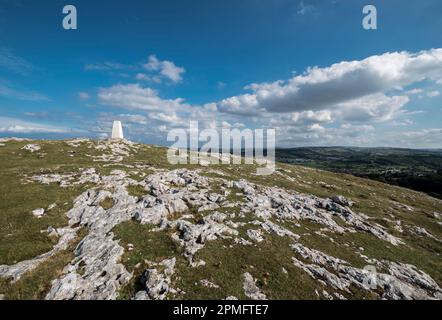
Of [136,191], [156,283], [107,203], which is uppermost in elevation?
[136,191]

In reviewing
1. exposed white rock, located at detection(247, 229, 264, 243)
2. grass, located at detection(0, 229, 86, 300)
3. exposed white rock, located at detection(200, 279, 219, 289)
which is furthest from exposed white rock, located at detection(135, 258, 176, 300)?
exposed white rock, located at detection(247, 229, 264, 243)

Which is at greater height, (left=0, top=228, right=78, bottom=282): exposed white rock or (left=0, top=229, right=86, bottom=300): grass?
(left=0, top=228, right=78, bottom=282): exposed white rock

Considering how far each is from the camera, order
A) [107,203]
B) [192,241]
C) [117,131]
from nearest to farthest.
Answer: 1. [192,241]
2. [107,203]
3. [117,131]

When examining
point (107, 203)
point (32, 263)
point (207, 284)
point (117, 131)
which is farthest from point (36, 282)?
point (117, 131)

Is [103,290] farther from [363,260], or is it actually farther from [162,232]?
[363,260]

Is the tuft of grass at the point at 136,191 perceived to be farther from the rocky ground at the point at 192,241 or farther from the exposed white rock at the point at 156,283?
the exposed white rock at the point at 156,283

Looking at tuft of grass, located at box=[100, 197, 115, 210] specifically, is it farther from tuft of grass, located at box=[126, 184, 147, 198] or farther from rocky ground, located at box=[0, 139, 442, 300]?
tuft of grass, located at box=[126, 184, 147, 198]

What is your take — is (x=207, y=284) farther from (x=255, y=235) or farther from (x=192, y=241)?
(x=255, y=235)

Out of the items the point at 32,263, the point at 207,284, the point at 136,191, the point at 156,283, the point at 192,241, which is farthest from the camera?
the point at 136,191
